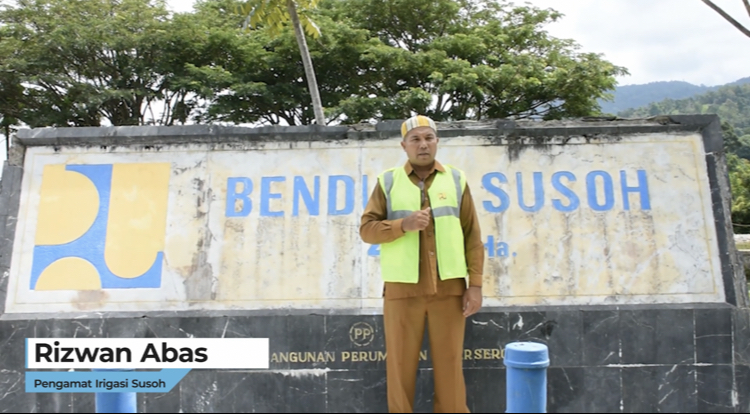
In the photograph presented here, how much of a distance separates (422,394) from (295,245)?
1.65m

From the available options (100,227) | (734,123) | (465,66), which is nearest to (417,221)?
(100,227)

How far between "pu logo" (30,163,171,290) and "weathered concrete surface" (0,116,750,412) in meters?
0.02

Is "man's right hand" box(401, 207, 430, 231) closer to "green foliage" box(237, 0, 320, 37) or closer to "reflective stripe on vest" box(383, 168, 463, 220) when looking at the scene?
"reflective stripe on vest" box(383, 168, 463, 220)

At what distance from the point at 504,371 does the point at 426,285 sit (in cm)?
148

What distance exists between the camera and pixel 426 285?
3.30 meters

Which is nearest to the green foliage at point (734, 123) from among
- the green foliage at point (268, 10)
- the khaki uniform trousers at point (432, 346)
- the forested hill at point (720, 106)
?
the forested hill at point (720, 106)

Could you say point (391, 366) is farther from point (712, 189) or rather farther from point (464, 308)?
point (712, 189)

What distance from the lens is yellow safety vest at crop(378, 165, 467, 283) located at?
3301mm

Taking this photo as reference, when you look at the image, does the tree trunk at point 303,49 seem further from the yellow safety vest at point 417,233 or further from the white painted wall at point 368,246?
the yellow safety vest at point 417,233

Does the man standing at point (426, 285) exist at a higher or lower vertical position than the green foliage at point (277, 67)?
lower

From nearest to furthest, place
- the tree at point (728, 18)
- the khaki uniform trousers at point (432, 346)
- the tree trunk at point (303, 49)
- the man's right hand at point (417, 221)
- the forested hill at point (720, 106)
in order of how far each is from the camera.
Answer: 1. the man's right hand at point (417, 221)
2. the khaki uniform trousers at point (432, 346)
3. the tree at point (728, 18)
4. the tree trunk at point (303, 49)
5. the forested hill at point (720, 106)

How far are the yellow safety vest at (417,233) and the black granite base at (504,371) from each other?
1.19m

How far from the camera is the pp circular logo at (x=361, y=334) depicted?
433cm
